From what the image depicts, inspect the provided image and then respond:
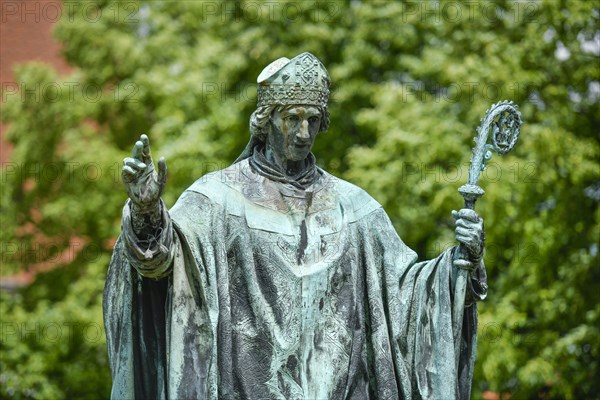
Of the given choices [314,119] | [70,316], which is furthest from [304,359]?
[70,316]

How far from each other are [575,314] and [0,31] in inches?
720

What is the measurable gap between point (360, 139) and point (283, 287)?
735 inches

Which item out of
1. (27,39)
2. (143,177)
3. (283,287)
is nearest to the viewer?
(143,177)

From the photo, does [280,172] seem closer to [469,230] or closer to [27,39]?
[469,230]

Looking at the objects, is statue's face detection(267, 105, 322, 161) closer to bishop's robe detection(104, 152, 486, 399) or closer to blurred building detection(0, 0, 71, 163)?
bishop's robe detection(104, 152, 486, 399)

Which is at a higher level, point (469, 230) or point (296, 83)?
point (296, 83)

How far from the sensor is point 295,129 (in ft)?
44.5

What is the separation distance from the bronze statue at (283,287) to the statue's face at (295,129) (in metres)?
0.01

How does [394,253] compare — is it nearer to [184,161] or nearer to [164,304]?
[164,304]

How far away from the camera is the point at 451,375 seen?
523 inches

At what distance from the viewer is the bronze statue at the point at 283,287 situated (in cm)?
1295

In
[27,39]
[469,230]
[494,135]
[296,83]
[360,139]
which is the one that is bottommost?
[469,230]

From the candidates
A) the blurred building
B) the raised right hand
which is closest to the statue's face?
the raised right hand

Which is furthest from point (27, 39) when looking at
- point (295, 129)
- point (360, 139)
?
point (295, 129)
